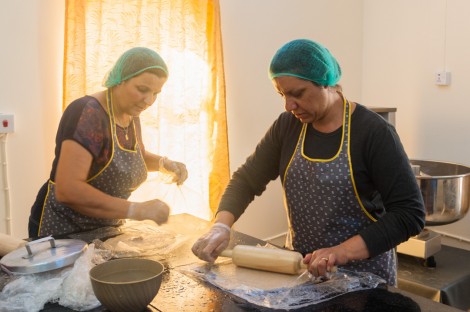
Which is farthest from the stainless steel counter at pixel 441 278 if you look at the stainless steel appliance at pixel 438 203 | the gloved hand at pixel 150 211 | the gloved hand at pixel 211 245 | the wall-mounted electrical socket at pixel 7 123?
the wall-mounted electrical socket at pixel 7 123

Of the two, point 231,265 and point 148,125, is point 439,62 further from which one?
point 231,265

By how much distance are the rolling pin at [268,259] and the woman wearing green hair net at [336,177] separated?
0.09 metres

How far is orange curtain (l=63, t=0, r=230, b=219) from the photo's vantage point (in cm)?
246

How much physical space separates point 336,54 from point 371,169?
258cm

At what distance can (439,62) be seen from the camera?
10.8ft

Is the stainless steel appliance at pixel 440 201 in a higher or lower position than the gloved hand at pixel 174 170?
lower

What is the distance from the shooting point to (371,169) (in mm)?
1397

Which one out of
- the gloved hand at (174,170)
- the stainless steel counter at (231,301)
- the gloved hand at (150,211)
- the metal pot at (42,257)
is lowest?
the stainless steel counter at (231,301)

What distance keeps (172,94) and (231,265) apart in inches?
65.6

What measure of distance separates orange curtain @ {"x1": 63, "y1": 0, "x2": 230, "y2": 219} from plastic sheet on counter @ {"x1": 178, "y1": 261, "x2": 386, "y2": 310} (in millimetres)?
1576

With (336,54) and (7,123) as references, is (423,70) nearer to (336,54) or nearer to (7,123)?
(336,54)

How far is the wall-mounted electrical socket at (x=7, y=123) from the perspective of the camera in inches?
91.7

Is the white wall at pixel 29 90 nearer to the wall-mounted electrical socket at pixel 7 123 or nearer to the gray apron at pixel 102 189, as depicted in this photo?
the wall-mounted electrical socket at pixel 7 123

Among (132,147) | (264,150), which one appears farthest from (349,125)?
(132,147)
